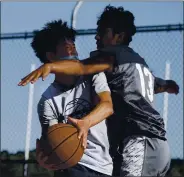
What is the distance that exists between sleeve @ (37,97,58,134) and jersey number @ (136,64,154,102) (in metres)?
0.55

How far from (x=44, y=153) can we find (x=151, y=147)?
619mm

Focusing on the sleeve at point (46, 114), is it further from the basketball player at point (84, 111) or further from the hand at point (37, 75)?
the hand at point (37, 75)

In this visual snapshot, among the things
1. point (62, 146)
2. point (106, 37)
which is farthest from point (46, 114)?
point (106, 37)

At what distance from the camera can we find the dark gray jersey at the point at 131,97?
455cm

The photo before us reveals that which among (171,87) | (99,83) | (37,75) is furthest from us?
(171,87)

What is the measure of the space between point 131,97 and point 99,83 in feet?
0.73

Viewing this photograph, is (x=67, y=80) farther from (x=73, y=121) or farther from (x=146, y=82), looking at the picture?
(x=146, y=82)

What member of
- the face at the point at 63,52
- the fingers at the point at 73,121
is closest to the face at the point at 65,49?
the face at the point at 63,52

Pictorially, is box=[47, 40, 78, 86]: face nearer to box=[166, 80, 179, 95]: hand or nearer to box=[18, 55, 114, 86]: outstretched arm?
box=[18, 55, 114, 86]: outstretched arm

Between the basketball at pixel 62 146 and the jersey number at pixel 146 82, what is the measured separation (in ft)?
1.72

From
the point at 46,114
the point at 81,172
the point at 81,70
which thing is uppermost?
the point at 81,70

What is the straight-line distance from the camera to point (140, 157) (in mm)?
4559

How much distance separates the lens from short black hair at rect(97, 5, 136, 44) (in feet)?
15.7

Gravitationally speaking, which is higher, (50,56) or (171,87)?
(50,56)
